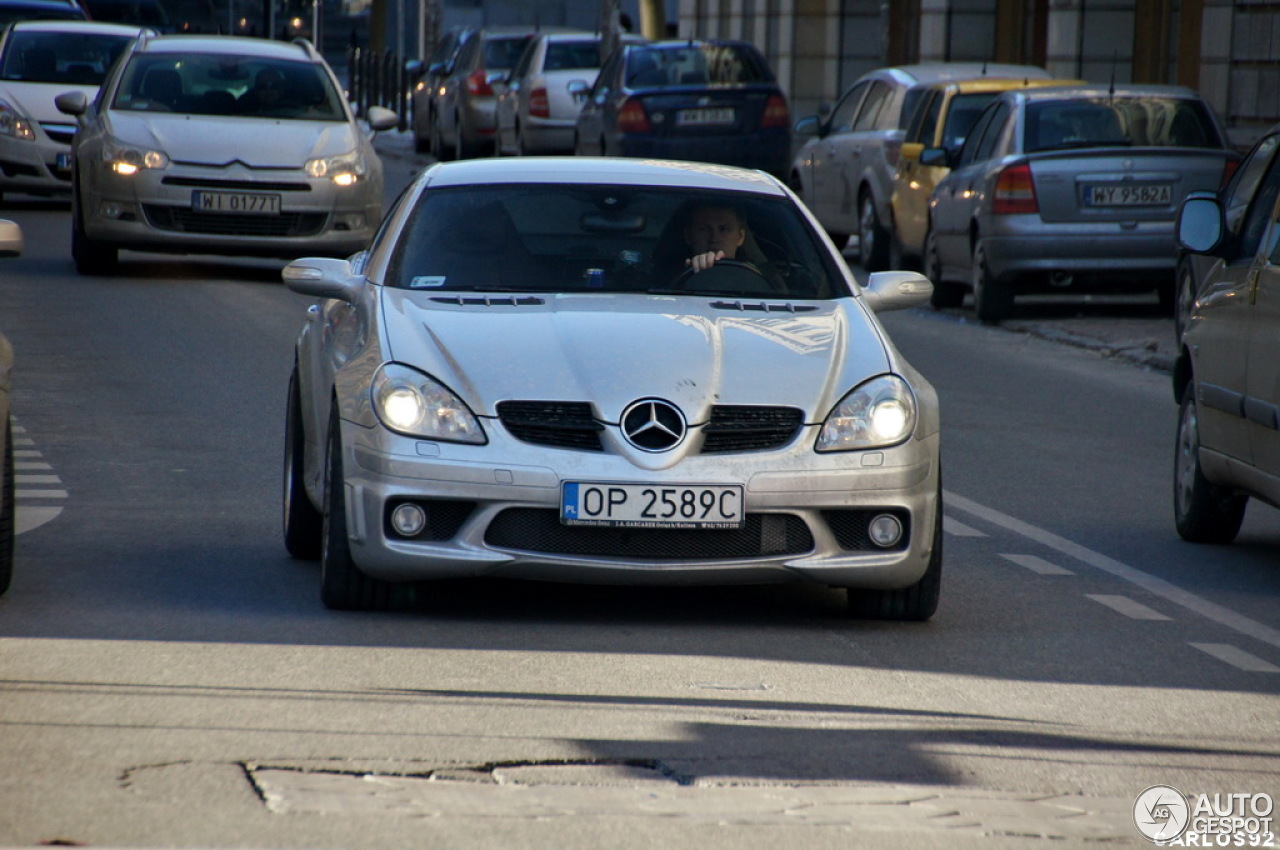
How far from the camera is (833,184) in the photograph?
22.6 meters

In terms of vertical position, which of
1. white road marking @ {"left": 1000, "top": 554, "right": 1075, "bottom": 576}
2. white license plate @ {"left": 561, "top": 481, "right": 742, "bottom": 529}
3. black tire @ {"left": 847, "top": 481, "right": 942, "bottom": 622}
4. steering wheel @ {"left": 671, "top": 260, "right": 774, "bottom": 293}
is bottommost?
white road marking @ {"left": 1000, "top": 554, "right": 1075, "bottom": 576}

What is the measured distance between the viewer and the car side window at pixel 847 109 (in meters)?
22.8

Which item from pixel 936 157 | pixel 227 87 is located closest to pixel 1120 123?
pixel 936 157

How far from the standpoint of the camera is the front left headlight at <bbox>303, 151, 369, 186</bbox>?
1792cm

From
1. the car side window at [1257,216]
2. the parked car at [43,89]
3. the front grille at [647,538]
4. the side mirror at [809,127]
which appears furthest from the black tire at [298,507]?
the side mirror at [809,127]

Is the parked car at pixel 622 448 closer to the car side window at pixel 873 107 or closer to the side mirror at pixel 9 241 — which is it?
the side mirror at pixel 9 241

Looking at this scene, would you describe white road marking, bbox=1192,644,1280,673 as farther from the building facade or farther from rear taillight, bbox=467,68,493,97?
rear taillight, bbox=467,68,493,97

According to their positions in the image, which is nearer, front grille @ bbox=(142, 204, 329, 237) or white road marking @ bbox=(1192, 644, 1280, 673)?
white road marking @ bbox=(1192, 644, 1280, 673)

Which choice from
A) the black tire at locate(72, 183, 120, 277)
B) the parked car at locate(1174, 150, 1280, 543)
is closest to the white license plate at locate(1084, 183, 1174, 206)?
the black tire at locate(72, 183, 120, 277)

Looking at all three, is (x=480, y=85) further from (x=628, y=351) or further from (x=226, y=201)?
(x=628, y=351)

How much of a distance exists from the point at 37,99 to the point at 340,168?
6.09m

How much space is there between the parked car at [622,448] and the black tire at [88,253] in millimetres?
11295

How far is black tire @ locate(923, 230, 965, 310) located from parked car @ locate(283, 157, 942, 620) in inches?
445

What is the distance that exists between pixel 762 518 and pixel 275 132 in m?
11.9
